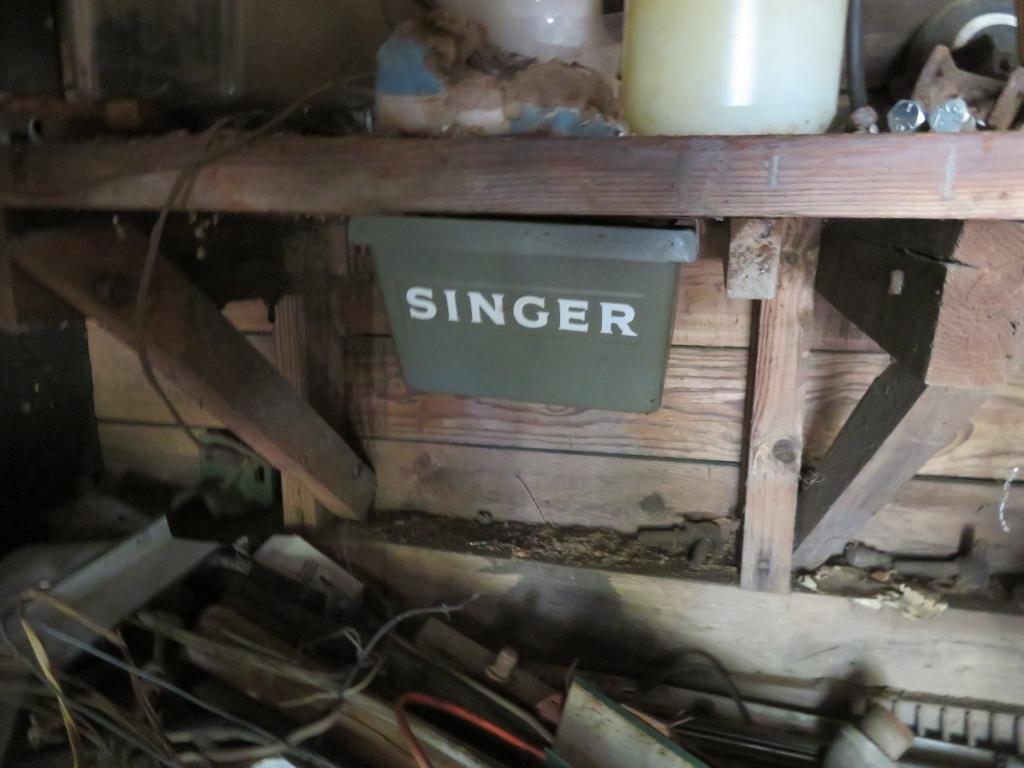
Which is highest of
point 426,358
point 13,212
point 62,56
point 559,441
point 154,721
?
point 62,56

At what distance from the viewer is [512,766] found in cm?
86

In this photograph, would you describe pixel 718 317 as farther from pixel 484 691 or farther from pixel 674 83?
pixel 484 691

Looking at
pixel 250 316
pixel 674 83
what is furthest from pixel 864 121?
pixel 250 316

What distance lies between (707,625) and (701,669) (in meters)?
0.05

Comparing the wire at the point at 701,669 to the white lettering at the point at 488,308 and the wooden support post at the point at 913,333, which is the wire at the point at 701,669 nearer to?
the wooden support post at the point at 913,333

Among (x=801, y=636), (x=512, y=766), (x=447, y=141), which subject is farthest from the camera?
(x=801, y=636)

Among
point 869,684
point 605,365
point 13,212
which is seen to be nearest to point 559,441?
point 605,365

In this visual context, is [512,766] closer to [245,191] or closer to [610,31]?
[245,191]

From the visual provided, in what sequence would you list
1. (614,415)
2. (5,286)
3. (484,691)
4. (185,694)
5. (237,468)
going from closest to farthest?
(5,286), (185,694), (484,691), (614,415), (237,468)

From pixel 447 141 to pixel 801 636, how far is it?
756mm

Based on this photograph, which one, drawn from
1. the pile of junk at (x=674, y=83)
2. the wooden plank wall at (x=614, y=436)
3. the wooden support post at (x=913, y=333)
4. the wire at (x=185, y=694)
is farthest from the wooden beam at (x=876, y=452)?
the wire at (x=185, y=694)

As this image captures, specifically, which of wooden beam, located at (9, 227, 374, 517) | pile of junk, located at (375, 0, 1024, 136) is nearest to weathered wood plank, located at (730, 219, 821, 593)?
pile of junk, located at (375, 0, 1024, 136)

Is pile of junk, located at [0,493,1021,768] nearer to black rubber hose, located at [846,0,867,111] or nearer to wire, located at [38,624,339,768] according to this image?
wire, located at [38,624,339,768]

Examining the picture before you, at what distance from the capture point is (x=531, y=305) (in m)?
0.66
